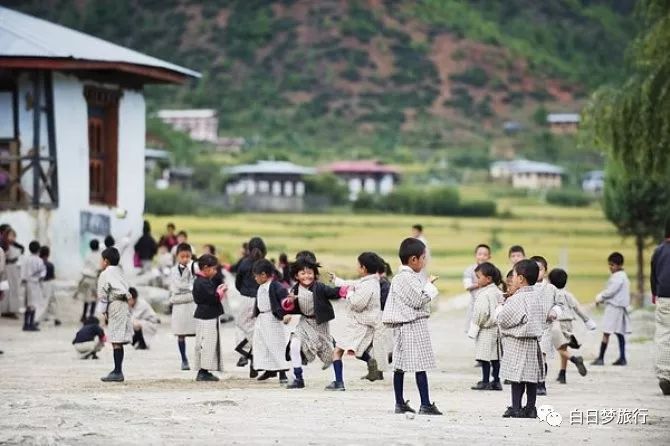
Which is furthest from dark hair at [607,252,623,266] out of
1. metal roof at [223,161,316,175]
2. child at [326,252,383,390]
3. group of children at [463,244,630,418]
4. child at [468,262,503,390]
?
metal roof at [223,161,316,175]

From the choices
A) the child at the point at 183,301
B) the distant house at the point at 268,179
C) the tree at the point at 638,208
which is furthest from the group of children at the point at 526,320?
the distant house at the point at 268,179

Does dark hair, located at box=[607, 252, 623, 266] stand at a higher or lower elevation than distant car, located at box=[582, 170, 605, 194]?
lower

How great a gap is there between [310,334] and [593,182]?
79.0 m

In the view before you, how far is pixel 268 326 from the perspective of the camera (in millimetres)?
15758

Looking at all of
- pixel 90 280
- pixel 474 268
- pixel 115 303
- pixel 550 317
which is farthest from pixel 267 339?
pixel 90 280

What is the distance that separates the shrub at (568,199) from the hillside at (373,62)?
19.6 metres

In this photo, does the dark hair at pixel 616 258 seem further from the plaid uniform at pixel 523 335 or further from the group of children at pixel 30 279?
the group of children at pixel 30 279

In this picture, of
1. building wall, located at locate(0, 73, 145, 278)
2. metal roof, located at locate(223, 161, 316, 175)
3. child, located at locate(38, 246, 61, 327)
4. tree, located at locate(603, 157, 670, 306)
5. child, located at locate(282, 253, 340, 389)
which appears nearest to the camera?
child, located at locate(282, 253, 340, 389)

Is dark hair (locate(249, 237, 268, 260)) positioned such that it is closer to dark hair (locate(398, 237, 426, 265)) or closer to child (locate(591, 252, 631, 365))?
dark hair (locate(398, 237, 426, 265))

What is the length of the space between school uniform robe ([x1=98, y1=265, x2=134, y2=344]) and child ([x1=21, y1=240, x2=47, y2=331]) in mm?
8633

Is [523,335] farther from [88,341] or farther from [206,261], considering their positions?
[88,341]

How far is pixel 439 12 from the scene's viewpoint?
129125 mm

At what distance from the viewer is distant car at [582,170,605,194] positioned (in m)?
90.1

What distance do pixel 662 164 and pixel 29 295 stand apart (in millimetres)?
10532
